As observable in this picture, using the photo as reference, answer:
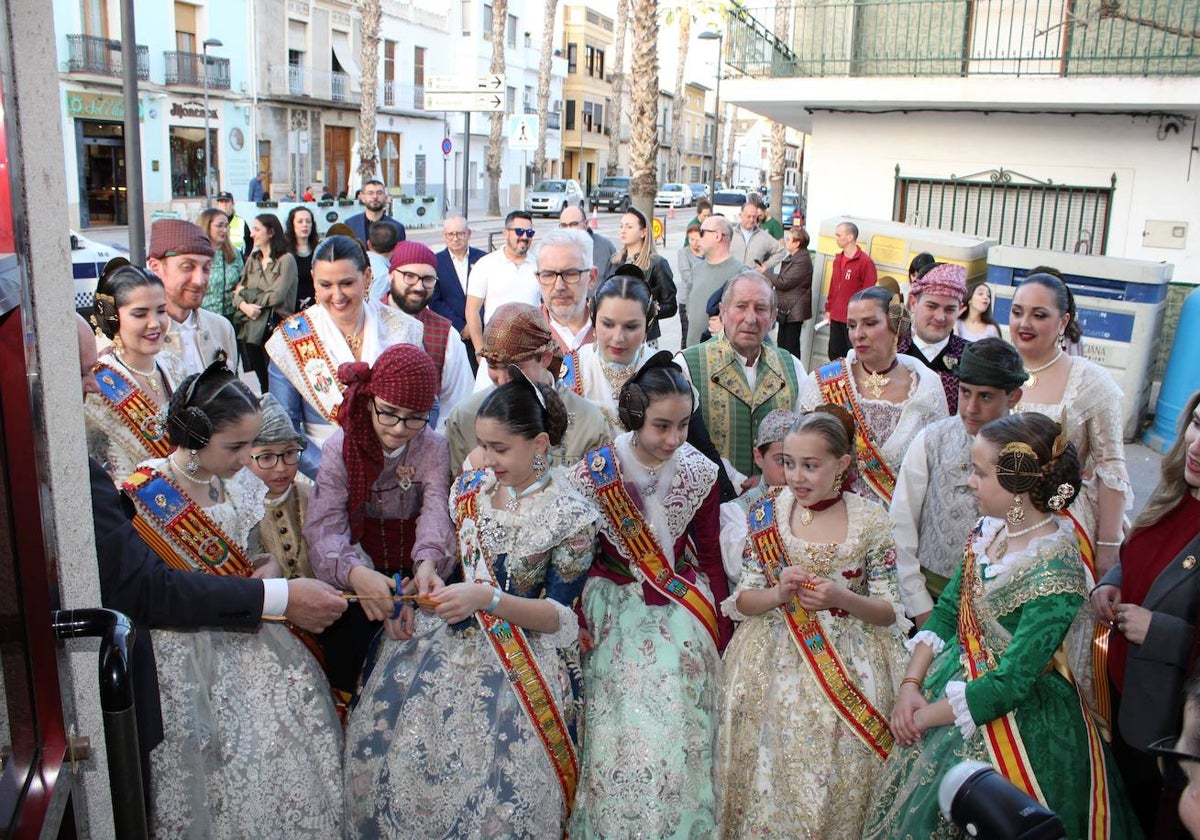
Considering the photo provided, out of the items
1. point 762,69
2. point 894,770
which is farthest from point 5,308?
point 762,69

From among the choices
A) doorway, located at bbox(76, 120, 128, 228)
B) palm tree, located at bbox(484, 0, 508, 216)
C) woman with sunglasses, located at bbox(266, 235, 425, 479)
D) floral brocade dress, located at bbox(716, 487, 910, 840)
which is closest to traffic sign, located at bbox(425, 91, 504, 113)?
woman with sunglasses, located at bbox(266, 235, 425, 479)

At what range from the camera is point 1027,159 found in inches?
506

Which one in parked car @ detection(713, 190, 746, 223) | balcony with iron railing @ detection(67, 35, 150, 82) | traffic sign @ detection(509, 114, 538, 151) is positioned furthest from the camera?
parked car @ detection(713, 190, 746, 223)

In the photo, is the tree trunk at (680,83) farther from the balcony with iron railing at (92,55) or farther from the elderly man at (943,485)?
the elderly man at (943,485)

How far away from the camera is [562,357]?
4570mm

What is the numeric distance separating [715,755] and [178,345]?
3141mm

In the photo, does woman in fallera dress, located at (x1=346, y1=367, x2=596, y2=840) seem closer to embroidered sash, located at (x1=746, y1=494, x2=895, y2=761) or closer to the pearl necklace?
embroidered sash, located at (x1=746, y1=494, x2=895, y2=761)

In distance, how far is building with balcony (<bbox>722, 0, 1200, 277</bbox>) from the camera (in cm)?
1175

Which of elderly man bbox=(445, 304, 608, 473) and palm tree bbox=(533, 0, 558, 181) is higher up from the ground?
palm tree bbox=(533, 0, 558, 181)

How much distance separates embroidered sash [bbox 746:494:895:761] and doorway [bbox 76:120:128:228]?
31749mm

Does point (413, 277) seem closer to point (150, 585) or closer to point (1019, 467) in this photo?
point (150, 585)

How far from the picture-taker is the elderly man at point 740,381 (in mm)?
4633

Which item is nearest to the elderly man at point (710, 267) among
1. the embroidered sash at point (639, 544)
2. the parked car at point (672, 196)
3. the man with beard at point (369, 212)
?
the man with beard at point (369, 212)

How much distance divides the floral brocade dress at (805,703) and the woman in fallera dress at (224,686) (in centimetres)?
132
